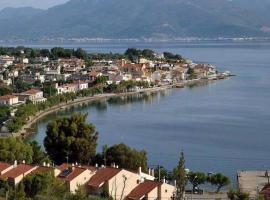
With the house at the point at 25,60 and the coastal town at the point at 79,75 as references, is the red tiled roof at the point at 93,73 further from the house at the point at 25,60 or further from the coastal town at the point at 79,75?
the house at the point at 25,60

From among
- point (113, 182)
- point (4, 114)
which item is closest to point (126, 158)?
point (113, 182)

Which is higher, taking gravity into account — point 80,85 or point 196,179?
point 196,179

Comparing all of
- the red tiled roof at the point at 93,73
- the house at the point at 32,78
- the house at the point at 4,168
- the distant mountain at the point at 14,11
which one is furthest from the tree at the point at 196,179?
the distant mountain at the point at 14,11

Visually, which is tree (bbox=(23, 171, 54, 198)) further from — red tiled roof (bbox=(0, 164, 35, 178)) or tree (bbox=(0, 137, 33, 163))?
tree (bbox=(0, 137, 33, 163))

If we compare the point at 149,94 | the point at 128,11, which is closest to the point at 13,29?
the point at 128,11

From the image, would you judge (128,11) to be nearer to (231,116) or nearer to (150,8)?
(150,8)

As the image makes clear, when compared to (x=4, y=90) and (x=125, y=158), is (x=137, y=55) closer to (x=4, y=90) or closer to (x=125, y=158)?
(x=4, y=90)

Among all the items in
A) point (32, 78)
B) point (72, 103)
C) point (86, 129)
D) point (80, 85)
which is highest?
point (86, 129)
